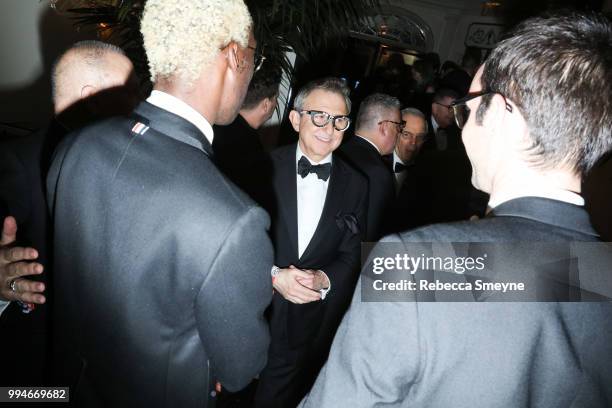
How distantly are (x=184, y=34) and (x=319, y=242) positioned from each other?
61.7 inches

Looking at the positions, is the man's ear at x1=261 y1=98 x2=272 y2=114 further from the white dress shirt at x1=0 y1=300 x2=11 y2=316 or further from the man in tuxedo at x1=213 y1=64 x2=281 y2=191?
the white dress shirt at x1=0 y1=300 x2=11 y2=316

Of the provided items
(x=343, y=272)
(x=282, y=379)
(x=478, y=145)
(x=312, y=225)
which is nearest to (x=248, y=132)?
(x=312, y=225)

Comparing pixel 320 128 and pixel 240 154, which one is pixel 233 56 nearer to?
pixel 320 128

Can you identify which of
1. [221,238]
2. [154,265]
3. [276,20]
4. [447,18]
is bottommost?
[154,265]

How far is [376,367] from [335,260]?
168 cm

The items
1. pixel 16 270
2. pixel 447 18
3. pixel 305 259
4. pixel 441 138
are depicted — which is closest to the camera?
pixel 16 270

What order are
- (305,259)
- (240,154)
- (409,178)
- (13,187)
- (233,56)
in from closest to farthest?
1. (233,56)
2. (13,187)
3. (305,259)
4. (240,154)
5. (409,178)

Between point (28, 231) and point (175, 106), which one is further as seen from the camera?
point (28, 231)

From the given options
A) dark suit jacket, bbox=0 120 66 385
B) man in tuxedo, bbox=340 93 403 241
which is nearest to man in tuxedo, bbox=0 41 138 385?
dark suit jacket, bbox=0 120 66 385

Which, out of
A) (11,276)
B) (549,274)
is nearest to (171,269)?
(11,276)

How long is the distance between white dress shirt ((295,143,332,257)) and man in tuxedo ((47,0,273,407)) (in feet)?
4.15

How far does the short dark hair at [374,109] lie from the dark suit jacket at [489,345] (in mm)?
2834

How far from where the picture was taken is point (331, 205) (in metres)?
2.57

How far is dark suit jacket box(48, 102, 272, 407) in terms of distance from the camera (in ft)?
3.72
